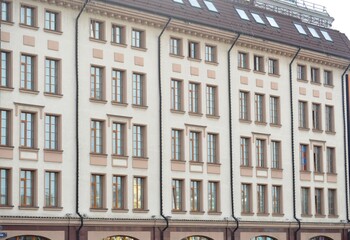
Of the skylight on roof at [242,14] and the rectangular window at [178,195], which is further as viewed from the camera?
the skylight on roof at [242,14]

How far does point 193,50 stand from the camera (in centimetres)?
6519

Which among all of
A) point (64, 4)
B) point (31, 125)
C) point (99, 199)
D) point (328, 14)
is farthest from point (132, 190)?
point (328, 14)

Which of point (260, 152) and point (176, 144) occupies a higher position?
point (260, 152)

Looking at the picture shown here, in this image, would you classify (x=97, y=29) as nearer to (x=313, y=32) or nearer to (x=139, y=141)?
(x=139, y=141)

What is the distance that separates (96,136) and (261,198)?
14.7m

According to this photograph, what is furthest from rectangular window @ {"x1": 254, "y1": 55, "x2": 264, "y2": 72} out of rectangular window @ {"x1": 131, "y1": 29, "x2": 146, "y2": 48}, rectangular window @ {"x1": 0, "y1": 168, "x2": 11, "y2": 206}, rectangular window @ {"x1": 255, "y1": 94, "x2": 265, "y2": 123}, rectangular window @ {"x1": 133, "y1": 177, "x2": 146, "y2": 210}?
rectangular window @ {"x1": 0, "y1": 168, "x2": 11, "y2": 206}

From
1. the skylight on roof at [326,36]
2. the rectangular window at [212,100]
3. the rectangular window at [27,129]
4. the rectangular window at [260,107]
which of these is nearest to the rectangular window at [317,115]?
the rectangular window at [260,107]

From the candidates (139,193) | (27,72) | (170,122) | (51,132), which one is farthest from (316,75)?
(27,72)

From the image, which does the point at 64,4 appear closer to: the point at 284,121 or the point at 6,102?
the point at 6,102

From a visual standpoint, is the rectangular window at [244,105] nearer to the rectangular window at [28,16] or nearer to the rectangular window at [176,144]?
the rectangular window at [176,144]

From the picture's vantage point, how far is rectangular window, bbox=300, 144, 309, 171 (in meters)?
72.2

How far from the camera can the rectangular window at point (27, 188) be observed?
5494 centimetres

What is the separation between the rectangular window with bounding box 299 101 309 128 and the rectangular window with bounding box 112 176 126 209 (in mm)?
17323

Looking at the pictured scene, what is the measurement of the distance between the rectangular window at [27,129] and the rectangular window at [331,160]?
26.1 metres
